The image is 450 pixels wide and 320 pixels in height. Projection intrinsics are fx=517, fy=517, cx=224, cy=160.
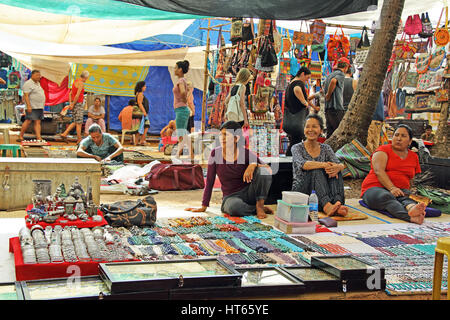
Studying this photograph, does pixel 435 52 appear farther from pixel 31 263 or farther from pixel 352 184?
pixel 31 263

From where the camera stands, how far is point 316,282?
2980 millimetres

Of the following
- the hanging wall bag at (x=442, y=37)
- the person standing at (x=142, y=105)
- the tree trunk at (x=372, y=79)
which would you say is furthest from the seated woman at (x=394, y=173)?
the person standing at (x=142, y=105)

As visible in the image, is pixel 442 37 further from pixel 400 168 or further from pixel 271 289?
pixel 271 289

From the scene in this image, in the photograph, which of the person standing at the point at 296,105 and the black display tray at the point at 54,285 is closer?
the black display tray at the point at 54,285

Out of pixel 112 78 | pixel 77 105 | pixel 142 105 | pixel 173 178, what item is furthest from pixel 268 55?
pixel 112 78

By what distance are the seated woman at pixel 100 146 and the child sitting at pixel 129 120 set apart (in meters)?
5.23

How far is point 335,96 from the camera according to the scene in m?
8.57

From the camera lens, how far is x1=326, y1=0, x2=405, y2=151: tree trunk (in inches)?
306

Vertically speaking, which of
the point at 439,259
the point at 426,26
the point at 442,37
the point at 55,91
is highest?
the point at 426,26

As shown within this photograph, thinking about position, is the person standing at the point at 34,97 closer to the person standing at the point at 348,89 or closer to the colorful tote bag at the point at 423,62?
the person standing at the point at 348,89

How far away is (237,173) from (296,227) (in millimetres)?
947

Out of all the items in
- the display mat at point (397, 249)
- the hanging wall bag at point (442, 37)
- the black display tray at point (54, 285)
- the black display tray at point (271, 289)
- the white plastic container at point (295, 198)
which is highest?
the hanging wall bag at point (442, 37)

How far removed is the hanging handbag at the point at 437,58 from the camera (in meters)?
10.3
